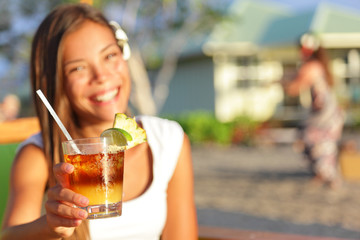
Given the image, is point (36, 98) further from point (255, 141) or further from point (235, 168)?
point (255, 141)

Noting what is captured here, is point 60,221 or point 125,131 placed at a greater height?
point 125,131

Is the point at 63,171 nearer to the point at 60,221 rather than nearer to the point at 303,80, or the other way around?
the point at 60,221

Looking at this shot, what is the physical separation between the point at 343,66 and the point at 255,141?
5557mm

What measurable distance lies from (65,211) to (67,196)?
37 millimetres

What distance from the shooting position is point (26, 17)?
1781cm

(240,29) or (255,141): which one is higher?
(240,29)

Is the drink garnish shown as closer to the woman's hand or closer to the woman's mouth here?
the woman's hand

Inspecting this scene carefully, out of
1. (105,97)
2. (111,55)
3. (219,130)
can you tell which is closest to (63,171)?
(105,97)

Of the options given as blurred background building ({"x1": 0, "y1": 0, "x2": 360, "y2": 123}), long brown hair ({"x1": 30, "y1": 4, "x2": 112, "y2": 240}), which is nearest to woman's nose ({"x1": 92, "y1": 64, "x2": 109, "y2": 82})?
long brown hair ({"x1": 30, "y1": 4, "x2": 112, "y2": 240})

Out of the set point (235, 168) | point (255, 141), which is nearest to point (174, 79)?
point (255, 141)

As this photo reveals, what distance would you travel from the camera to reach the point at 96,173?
1.35m

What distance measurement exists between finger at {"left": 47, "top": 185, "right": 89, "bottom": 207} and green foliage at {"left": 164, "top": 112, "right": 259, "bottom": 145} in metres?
15.7

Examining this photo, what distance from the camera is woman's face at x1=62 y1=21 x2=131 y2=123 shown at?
1740 millimetres

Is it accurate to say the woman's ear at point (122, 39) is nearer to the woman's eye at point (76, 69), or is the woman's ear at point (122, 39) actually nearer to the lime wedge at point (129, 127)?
the woman's eye at point (76, 69)
